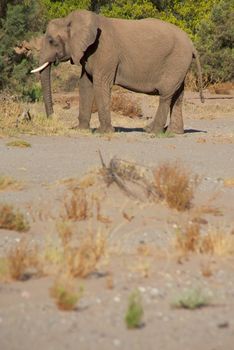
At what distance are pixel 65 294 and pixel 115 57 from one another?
12497 mm

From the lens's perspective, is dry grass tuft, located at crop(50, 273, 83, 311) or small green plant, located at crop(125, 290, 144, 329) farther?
dry grass tuft, located at crop(50, 273, 83, 311)

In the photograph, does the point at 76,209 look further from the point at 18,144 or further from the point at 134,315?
the point at 18,144

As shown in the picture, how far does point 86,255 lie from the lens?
8.00 metres

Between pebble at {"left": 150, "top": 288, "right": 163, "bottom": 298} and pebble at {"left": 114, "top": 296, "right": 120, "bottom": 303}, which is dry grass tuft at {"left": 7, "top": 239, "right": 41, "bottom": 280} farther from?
pebble at {"left": 150, "top": 288, "right": 163, "bottom": 298}

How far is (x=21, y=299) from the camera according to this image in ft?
23.4

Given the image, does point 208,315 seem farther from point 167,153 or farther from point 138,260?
point 167,153

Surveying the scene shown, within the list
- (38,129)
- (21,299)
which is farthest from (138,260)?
(38,129)

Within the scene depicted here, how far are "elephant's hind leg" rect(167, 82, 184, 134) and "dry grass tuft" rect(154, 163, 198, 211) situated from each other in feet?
31.0

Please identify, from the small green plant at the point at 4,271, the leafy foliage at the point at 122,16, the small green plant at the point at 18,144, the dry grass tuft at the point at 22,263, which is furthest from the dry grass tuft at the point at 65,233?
the leafy foliage at the point at 122,16

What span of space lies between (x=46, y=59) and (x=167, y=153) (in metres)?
4.53

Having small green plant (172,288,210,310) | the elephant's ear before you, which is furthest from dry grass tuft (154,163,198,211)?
the elephant's ear

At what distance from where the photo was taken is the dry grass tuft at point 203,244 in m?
8.50

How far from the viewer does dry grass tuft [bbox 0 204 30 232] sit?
9.30m

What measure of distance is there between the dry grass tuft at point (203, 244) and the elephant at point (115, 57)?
10261mm
